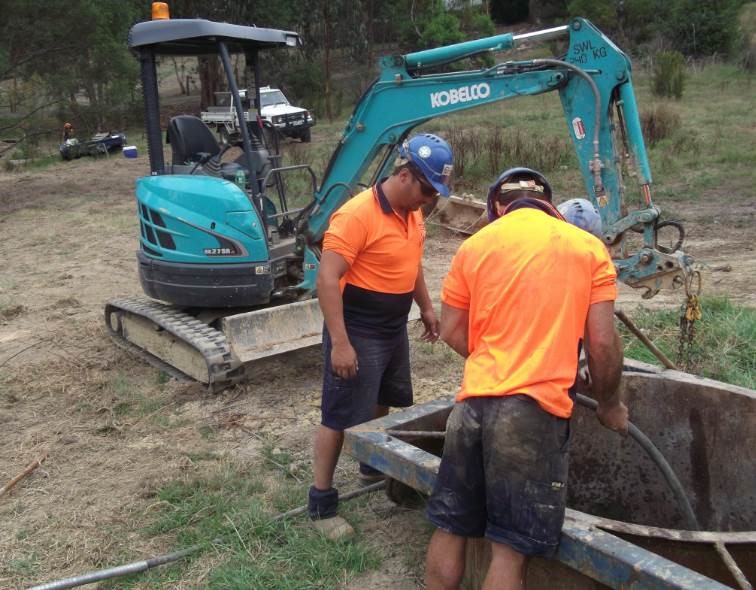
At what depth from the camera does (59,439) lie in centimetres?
530

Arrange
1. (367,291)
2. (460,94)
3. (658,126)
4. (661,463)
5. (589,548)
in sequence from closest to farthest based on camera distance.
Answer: (589,548) < (661,463) < (367,291) < (460,94) < (658,126)

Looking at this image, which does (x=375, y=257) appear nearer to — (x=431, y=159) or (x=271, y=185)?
(x=431, y=159)

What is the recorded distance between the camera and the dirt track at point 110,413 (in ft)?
13.3

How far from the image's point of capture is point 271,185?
21.3ft

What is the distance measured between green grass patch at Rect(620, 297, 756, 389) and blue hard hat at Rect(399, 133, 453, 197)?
2430 mm

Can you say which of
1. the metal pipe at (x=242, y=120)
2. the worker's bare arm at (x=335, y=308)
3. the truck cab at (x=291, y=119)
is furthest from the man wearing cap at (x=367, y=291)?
the truck cab at (x=291, y=119)

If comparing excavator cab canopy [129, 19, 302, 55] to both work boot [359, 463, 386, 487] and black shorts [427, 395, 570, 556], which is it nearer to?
work boot [359, 463, 386, 487]

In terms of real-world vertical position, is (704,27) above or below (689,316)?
above

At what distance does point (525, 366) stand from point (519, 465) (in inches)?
12.1

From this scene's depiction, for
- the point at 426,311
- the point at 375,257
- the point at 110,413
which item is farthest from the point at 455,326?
the point at 110,413

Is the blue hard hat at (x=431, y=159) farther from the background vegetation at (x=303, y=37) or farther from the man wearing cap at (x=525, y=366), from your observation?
the background vegetation at (x=303, y=37)

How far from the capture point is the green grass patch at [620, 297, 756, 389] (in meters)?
5.26

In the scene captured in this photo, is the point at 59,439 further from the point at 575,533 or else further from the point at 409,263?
the point at 575,533

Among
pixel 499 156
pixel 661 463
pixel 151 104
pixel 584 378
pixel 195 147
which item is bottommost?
pixel 499 156
